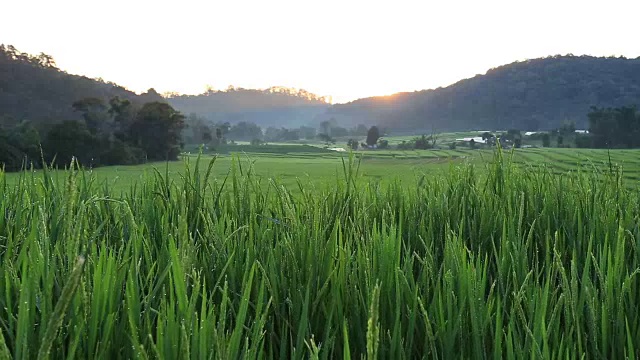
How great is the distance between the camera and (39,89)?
5394 centimetres

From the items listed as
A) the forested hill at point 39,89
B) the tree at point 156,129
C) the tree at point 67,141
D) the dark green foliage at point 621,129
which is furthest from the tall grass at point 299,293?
the dark green foliage at point 621,129

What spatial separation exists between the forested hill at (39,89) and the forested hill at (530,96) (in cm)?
5900

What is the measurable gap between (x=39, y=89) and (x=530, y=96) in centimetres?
8416

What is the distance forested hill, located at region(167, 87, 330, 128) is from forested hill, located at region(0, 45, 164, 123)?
9440 centimetres

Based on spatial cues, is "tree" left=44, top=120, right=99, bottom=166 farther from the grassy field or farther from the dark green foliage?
the dark green foliage

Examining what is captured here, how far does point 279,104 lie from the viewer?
178 m

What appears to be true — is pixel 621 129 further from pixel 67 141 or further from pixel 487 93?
pixel 67 141

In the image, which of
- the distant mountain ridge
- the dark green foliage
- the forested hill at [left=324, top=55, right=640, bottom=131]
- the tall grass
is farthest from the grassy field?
the forested hill at [left=324, top=55, right=640, bottom=131]

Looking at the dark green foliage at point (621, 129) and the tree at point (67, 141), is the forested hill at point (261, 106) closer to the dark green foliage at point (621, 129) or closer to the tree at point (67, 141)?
the dark green foliage at point (621, 129)

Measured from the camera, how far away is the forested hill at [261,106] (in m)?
160

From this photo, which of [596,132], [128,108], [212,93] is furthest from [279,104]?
[128,108]

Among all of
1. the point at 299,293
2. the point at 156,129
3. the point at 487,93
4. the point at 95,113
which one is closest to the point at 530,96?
the point at 487,93

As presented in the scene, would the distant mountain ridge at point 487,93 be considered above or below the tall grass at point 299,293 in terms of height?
above

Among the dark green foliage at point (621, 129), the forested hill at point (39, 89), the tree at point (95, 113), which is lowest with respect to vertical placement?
the dark green foliage at point (621, 129)
